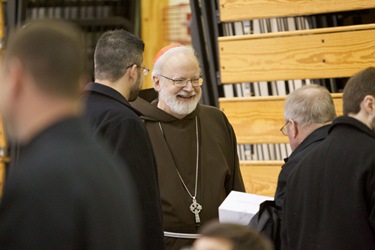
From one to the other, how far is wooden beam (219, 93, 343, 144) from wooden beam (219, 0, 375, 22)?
584 mm

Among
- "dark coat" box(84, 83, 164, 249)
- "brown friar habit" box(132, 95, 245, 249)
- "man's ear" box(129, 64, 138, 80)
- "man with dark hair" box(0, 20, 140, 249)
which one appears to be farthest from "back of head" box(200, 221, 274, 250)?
"brown friar habit" box(132, 95, 245, 249)

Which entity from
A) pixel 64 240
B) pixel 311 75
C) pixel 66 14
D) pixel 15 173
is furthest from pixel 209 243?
pixel 66 14

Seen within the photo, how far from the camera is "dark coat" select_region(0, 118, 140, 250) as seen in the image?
7.41 feet

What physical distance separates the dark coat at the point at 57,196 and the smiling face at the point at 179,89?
2.57 metres

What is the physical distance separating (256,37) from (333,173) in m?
2.69

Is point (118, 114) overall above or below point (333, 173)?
above

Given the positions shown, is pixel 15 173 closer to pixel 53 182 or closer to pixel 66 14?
pixel 53 182

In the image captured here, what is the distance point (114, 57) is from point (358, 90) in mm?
1079

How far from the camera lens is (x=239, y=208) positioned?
175 inches

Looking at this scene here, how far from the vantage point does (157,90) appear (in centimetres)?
506

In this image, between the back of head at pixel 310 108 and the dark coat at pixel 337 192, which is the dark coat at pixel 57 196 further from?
the back of head at pixel 310 108

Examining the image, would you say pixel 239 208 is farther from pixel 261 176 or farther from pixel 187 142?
pixel 261 176

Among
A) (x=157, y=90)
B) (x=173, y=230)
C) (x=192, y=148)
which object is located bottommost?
(x=173, y=230)

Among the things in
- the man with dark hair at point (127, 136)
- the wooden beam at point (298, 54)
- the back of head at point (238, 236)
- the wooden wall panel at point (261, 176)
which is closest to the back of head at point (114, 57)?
the man with dark hair at point (127, 136)
